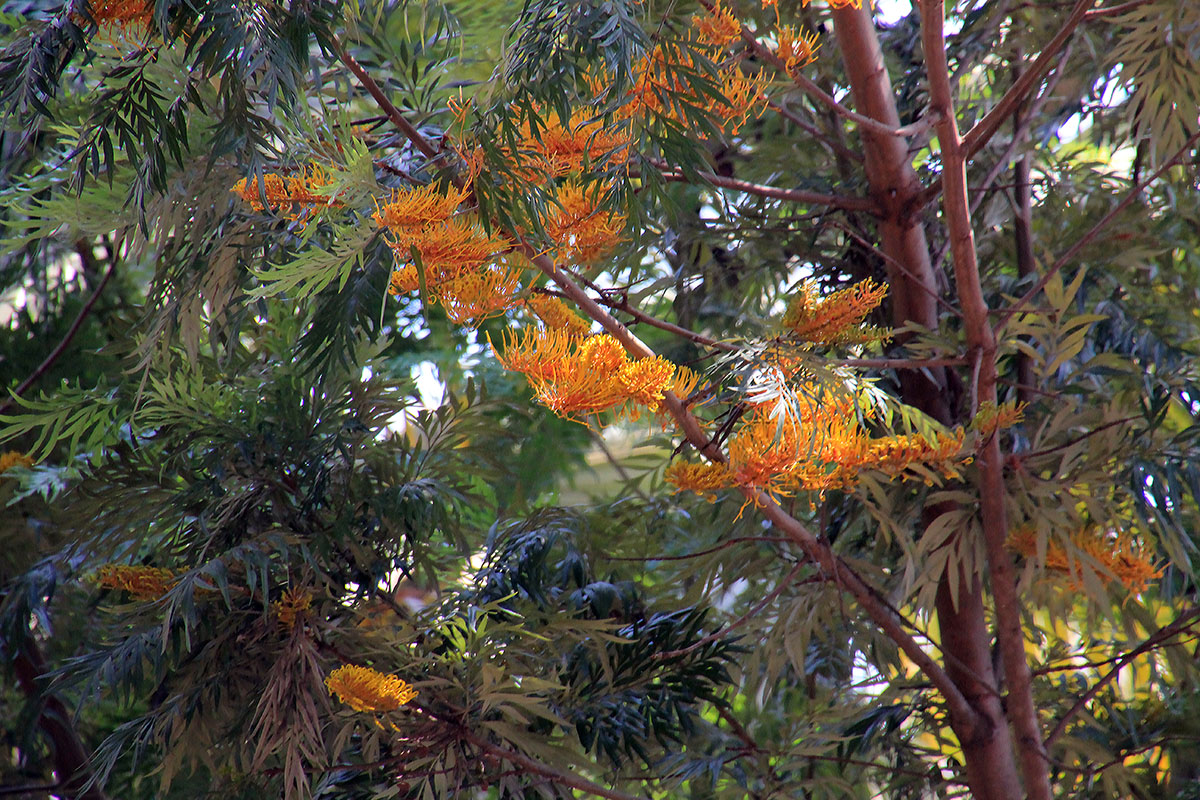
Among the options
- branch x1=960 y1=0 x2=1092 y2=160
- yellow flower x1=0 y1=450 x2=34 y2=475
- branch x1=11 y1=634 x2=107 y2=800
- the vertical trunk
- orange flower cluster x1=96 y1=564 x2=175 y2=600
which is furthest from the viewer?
branch x1=11 y1=634 x2=107 y2=800

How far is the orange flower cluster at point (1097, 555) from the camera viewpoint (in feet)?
3.07

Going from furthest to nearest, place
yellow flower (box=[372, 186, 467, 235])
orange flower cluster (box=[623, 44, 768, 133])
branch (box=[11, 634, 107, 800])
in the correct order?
branch (box=[11, 634, 107, 800]), orange flower cluster (box=[623, 44, 768, 133]), yellow flower (box=[372, 186, 467, 235])

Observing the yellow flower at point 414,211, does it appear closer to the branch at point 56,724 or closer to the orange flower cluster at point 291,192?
the orange flower cluster at point 291,192

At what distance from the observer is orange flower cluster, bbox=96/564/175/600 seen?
1.03m

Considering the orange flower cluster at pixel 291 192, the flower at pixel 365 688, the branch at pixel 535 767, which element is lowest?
the branch at pixel 535 767

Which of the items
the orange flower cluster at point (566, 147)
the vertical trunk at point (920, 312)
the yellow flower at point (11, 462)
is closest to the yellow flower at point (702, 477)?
the orange flower cluster at point (566, 147)

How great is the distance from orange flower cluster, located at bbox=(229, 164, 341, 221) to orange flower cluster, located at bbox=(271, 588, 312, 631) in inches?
18.7

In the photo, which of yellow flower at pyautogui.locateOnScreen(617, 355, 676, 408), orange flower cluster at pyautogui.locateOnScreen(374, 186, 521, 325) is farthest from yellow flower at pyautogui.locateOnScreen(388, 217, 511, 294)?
yellow flower at pyautogui.locateOnScreen(617, 355, 676, 408)

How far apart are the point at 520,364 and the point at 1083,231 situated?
1085mm

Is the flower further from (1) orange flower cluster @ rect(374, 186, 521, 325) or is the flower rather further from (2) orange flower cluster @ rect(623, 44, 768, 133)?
(2) orange flower cluster @ rect(623, 44, 768, 133)

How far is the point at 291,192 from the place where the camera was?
80cm

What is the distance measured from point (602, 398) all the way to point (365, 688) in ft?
1.13

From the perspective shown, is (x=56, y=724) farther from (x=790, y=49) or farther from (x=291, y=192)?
(x=790, y=49)

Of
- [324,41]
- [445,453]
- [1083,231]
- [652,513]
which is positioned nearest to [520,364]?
[324,41]
